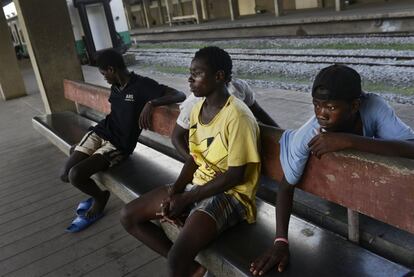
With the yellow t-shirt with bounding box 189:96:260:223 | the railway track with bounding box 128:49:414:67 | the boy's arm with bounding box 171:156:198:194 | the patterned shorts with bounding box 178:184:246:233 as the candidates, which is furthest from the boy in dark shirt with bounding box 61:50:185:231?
the railway track with bounding box 128:49:414:67

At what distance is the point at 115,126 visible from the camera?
3.53m

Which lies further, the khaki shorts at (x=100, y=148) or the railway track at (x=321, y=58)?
the railway track at (x=321, y=58)

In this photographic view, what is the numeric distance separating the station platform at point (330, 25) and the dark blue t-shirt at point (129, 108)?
995 cm

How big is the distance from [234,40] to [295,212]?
1515 centimetres

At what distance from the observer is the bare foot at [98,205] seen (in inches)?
132

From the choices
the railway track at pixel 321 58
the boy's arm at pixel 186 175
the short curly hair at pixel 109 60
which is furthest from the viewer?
the railway track at pixel 321 58

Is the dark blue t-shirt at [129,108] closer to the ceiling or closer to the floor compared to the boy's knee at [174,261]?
closer to the ceiling

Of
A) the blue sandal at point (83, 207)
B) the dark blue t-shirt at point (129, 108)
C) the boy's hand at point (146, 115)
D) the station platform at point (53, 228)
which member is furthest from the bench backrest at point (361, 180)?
the blue sandal at point (83, 207)

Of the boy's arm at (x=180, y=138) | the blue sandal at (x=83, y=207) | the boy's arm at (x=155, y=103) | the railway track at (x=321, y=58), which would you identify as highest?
the boy's arm at (x=155, y=103)

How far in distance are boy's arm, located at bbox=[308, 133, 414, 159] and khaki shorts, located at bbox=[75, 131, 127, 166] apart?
6.57 feet

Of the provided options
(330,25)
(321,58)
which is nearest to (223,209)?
(321,58)

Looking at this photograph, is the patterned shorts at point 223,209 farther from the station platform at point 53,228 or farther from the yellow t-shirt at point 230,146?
the station platform at point 53,228

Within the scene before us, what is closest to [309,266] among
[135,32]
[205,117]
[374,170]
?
[374,170]

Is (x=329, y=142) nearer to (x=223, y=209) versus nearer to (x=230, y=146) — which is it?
(x=230, y=146)
